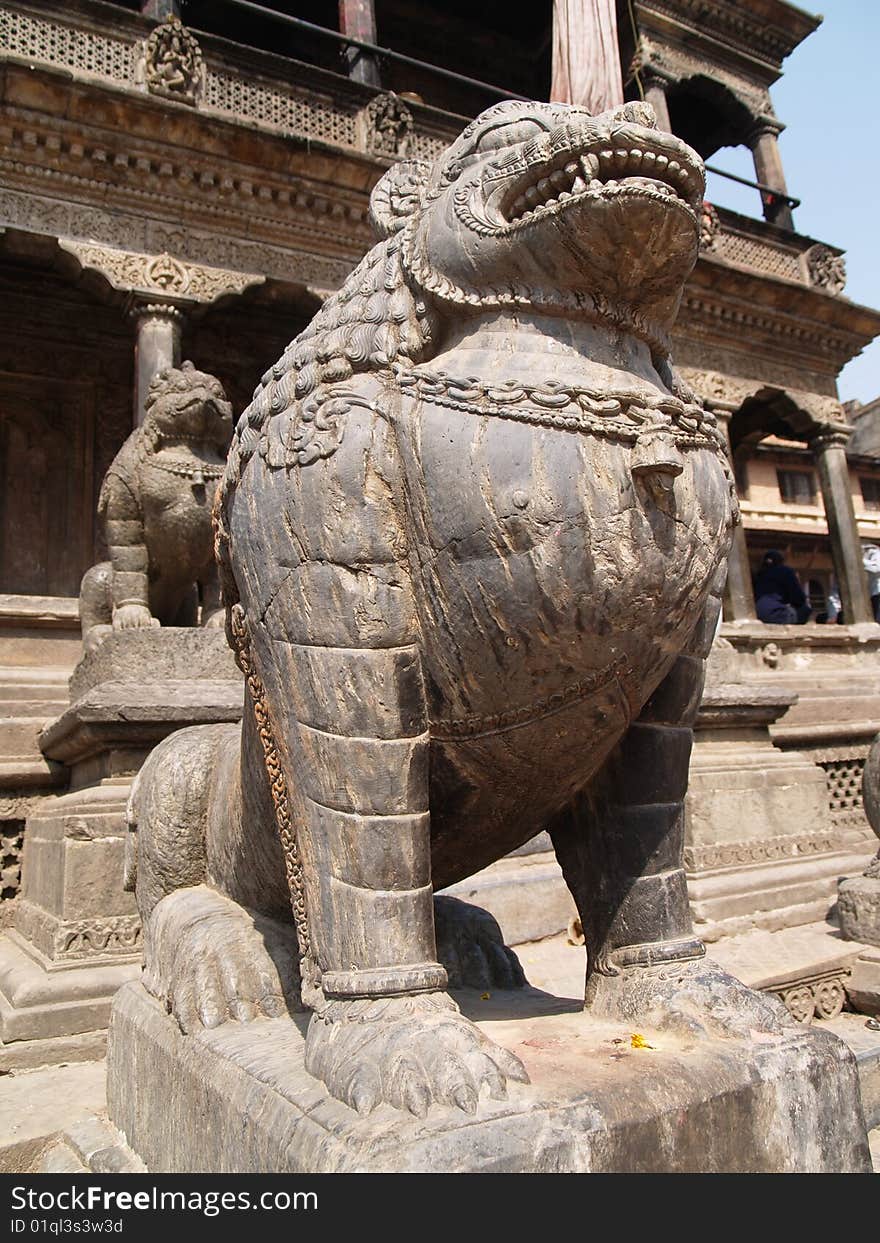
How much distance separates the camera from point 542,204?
156 cm

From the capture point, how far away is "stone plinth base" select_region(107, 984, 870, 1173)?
123cm

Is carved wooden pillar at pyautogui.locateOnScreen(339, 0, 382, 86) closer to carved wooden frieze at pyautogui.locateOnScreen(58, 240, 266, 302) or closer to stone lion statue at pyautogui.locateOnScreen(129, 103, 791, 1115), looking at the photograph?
carved wooden frieze at pyautogui.locateOnScreen(58, 240, 266, 302)

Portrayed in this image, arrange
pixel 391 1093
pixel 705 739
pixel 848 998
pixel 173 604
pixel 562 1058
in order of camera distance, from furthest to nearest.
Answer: pixel 705 739, pixel 173 604, pixel 848 998, pixel 562 1058, pixel 391 1093

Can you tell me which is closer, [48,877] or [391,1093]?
[391,1093]

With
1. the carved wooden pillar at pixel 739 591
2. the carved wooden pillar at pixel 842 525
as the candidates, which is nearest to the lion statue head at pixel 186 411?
the carved wooden pillar at pixel 739 591

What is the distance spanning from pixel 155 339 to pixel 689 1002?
8.44m

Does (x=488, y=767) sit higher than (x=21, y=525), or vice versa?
(x=21, y=525)

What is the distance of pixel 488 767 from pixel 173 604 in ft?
12.8

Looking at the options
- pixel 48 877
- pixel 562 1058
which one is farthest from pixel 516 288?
pixel 48 877

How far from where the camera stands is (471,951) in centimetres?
221

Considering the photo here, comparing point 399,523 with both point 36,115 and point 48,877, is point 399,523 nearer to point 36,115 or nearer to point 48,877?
point 48,877

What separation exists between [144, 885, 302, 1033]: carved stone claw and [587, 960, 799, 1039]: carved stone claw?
605 millimetres

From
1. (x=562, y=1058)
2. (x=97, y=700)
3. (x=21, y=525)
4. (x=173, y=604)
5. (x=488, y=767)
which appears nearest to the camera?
(x=562, y=1058)

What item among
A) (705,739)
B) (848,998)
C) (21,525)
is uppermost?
(21,525)
